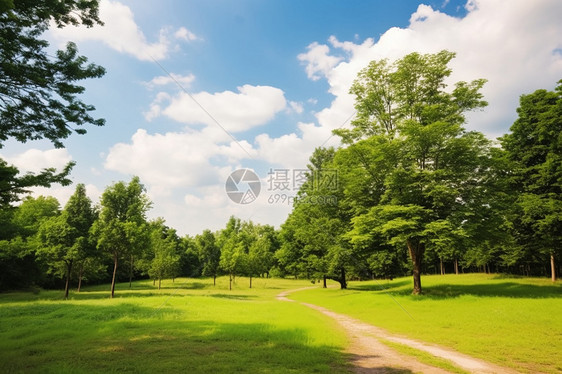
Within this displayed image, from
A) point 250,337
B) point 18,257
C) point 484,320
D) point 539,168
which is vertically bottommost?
point 250,337

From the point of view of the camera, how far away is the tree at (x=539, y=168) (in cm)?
2810

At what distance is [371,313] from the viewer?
1917cm

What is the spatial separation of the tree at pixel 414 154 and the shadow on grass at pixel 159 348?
13189 millimetres

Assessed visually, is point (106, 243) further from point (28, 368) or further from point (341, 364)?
point (341, 364)

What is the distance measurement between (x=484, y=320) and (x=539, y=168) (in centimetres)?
2415

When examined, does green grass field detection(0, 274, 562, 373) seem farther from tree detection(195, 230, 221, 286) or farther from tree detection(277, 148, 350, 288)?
tree detection(195, 230, 221, 286)

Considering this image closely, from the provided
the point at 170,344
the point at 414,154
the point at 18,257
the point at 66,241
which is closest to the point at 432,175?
the point at 414,154

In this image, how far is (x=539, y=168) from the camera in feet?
99.0

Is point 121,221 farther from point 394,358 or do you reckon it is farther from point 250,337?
point 394,358

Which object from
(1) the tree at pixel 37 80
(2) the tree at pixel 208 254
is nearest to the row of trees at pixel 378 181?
(1) the tree at pixel 37 80

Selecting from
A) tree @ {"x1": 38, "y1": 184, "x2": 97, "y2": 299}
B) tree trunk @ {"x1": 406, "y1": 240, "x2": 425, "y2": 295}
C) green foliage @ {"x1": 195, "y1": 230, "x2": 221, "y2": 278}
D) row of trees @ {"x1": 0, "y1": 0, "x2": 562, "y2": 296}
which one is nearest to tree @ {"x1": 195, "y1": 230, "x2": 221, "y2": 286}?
green foliage @ {"x1": 195, "y1": 230, "x2": 221, "y2": 278}

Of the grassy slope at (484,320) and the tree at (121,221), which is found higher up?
the tree at (121,221)

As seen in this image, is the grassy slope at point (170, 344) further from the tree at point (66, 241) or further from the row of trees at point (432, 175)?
the tree at point (66, 241)

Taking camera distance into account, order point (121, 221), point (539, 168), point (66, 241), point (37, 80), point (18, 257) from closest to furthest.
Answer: point (37, 80) < point (539, 168) < point (66, 241) < point (121, 221) < point (18, 257)
